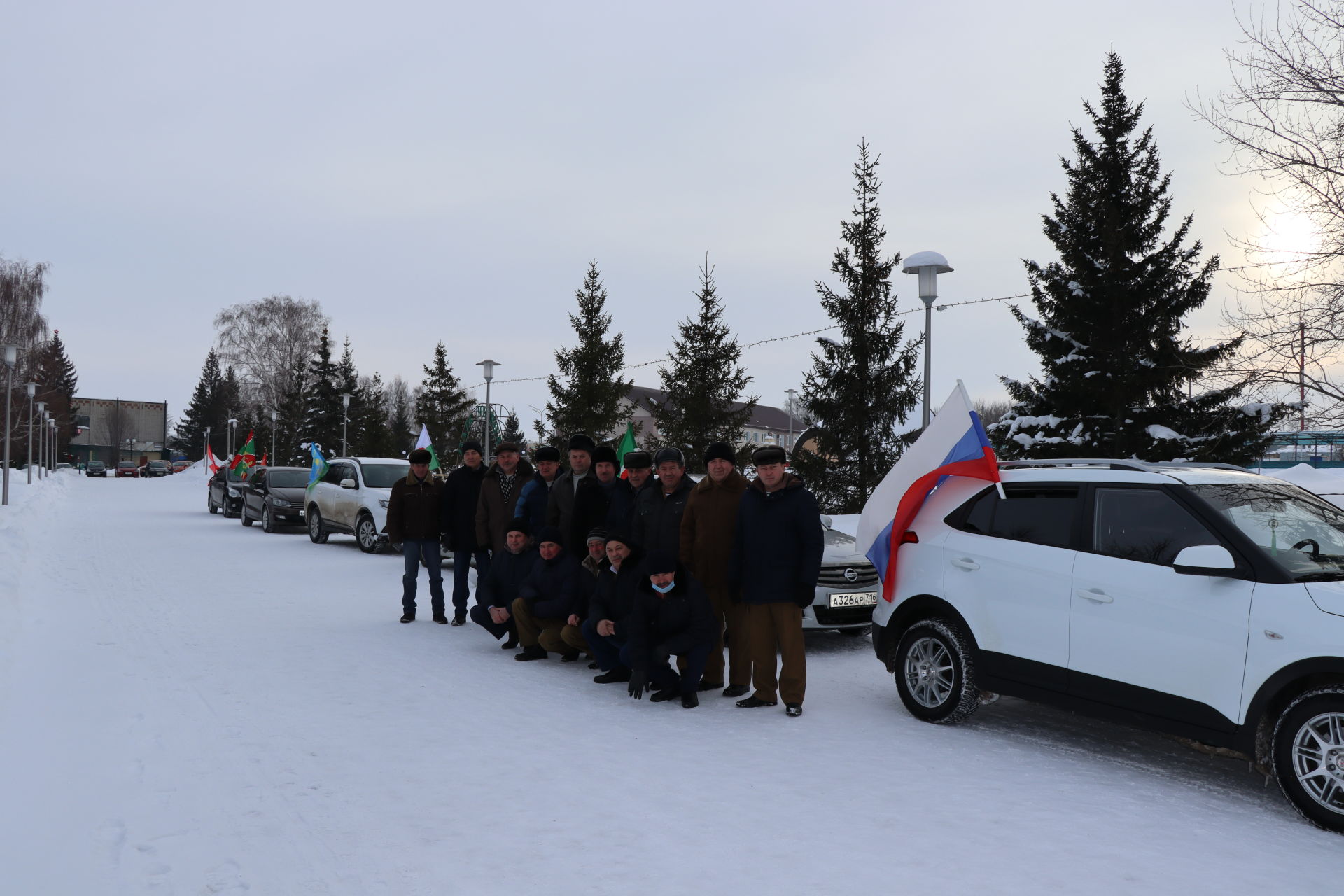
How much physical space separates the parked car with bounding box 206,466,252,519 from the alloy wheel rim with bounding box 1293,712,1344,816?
27.2 meters

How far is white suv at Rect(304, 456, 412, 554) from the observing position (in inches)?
728

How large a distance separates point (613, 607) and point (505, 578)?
1.65 metres

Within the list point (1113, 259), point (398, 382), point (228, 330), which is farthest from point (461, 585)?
point (398, 382)

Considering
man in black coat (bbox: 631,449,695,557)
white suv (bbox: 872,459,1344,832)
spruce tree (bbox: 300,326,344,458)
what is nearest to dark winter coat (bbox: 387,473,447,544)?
man in black coat (bbox: 631,449,695,557)

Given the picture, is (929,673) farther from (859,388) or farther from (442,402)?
(442,402)

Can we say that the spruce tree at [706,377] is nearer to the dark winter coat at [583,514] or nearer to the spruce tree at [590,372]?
the spruce tree at [590,372]

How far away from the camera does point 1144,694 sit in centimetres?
530

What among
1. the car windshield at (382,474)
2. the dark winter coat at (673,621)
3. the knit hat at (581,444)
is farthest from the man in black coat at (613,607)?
the car windshield at (382,474)

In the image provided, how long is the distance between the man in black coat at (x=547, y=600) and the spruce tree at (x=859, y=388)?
17.8 m

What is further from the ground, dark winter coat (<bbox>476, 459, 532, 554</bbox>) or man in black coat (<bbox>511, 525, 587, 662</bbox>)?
dark winter coat (<bbox>476, 459, 532, 554</bbox>)

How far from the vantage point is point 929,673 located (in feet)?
21.9

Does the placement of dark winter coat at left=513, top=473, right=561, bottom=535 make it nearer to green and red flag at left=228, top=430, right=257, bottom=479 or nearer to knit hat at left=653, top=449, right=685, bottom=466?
knit hat at left=653, top=449, right=685, bottom=466

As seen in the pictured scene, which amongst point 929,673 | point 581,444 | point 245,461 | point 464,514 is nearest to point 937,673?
point 929,673

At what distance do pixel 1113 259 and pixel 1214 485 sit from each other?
19238 millimetres
